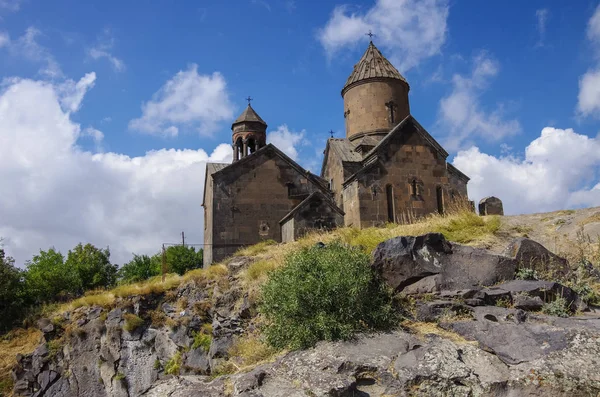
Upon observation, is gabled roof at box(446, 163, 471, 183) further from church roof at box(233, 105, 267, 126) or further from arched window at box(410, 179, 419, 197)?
church roof at box(233, 105, 267, 126)

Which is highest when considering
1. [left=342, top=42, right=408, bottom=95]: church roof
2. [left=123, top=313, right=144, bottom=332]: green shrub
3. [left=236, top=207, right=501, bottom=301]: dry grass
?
[left=342, top=42, right=408, bottom=95]: church roof

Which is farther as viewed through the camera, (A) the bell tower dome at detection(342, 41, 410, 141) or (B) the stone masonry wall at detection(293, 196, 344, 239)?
(A) the bell tower dome at detection(342, 41, 410, 141)

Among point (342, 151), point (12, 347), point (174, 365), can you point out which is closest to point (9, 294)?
point (12, 347)

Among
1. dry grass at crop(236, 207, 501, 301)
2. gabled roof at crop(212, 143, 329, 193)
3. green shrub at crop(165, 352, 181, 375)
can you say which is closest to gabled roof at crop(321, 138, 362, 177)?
gabled roof at crop(212, 143, 329, 193)

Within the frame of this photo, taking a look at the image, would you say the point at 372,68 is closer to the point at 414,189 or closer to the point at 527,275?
the point at 414,189

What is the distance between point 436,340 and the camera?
A: 4973mm

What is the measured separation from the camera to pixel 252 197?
15352 mm

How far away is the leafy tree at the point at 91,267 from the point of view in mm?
26672

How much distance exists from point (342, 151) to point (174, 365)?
29.0 ft

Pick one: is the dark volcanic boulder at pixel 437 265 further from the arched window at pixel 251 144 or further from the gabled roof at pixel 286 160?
the arched window at pixel 251 144

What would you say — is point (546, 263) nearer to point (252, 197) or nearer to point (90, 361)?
point (252, 197)

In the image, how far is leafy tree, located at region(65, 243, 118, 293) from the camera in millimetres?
26672

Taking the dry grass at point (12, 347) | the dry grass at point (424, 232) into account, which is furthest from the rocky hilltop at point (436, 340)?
the dry grass at point (12, 347)

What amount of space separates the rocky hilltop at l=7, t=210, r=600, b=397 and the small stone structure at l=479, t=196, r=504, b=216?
10402mm
